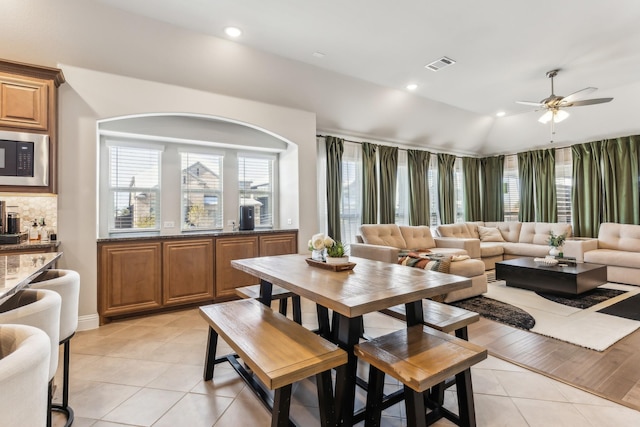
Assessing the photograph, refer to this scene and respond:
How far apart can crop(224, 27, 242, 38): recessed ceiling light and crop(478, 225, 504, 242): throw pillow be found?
240 inches

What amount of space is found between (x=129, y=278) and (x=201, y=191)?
154 cm

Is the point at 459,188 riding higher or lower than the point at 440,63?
lower

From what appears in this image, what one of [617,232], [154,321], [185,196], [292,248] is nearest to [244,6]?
[185,196]

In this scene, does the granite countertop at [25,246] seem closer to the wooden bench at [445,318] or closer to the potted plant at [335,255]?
the potted plant at [335,255]

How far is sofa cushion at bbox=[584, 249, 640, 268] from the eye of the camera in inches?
182

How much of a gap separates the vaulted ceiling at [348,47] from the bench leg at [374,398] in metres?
3.05

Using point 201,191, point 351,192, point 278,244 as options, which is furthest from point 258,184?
point 351,192

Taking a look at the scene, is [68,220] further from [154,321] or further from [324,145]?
[324,145]

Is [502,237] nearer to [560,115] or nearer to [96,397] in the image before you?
[560,115]

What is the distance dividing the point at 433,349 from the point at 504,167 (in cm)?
743

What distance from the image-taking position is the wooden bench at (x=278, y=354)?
144 cm

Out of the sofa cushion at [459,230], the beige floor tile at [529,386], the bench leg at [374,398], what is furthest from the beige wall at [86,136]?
the sofa cushion at [459,230]

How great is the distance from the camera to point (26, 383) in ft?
2.45

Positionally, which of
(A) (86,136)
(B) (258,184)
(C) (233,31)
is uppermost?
(C) (233,31)
